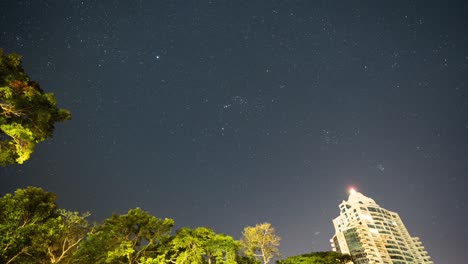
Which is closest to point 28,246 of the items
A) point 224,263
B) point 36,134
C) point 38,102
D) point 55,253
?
point 55,253

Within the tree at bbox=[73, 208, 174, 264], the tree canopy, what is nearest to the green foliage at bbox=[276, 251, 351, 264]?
the tree canopy

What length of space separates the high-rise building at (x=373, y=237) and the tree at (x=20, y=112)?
9369cm

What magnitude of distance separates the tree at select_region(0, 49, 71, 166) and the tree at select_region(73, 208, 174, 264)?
9.83m

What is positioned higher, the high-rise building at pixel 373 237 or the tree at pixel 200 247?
the high-rise building at pixel 373 237

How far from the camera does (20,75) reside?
1138 centimetres

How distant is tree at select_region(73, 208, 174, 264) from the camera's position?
62.2 ft

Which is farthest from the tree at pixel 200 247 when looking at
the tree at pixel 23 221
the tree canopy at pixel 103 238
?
the tree at pixel 23 221

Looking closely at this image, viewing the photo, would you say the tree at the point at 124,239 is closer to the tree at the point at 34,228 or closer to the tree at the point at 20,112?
the tree at the point at 34,228

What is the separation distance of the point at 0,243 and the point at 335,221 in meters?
120

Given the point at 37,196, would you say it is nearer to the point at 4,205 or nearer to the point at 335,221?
the point at 4,205

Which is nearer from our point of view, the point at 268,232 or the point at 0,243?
the point at 0,243

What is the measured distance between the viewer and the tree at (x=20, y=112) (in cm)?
1087

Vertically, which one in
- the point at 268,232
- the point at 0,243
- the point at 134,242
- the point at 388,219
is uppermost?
the point at 388,219

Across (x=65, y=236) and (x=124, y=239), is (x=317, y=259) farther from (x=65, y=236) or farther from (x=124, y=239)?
(x=65, y=236)
